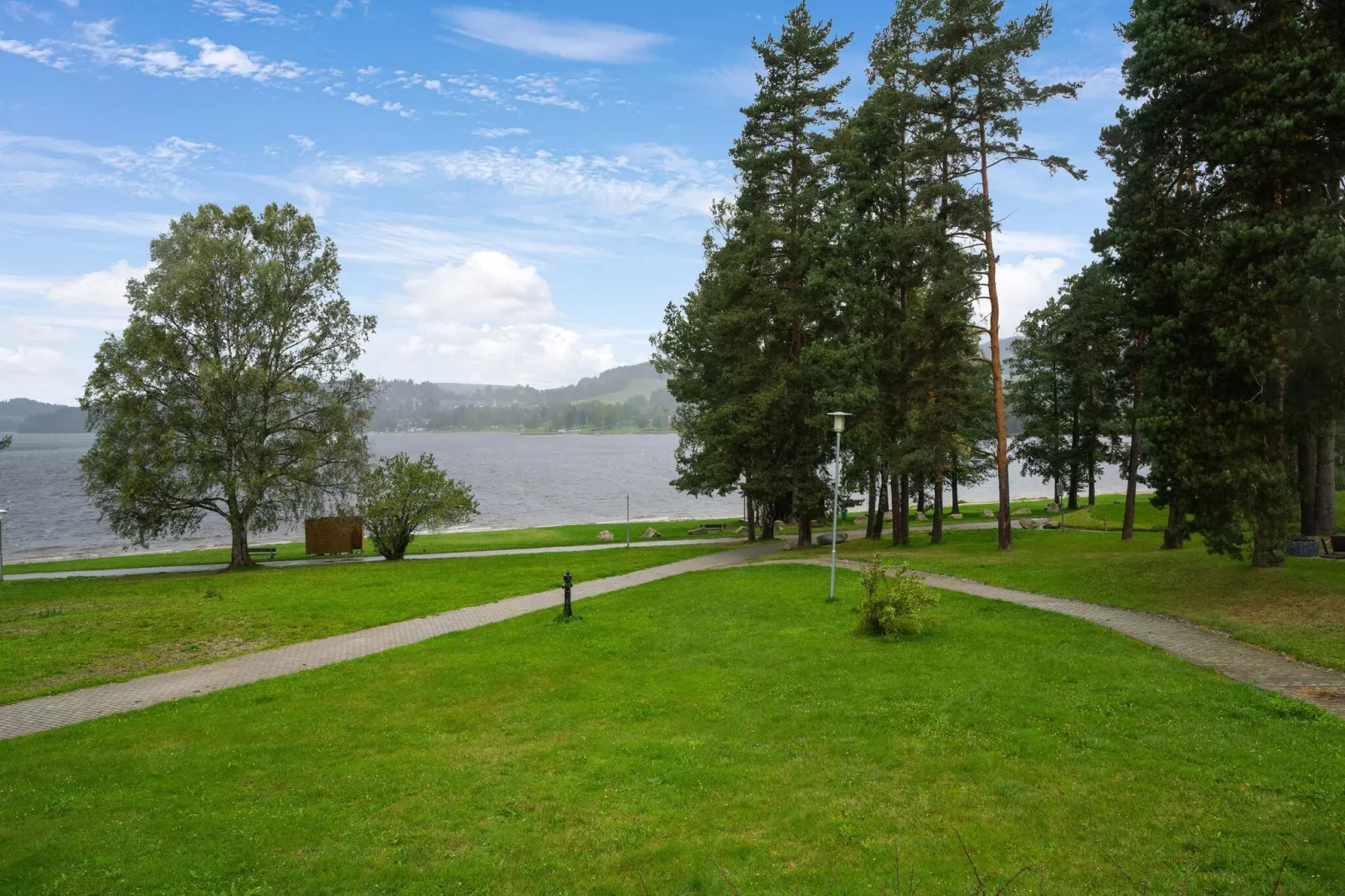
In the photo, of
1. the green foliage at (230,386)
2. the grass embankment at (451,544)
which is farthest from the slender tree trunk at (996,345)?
the green foliage at (230,386)

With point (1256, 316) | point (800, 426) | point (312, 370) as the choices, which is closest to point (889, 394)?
point (800, 426)

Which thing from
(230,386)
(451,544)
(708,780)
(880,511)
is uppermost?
(230,386)

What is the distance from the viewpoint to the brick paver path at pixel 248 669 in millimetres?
12211

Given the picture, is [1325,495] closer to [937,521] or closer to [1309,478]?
[1309,478]

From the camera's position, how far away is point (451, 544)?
1694 inches

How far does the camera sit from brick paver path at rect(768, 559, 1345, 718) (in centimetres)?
1079

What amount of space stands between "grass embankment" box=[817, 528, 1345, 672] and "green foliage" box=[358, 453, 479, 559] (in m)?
17.1

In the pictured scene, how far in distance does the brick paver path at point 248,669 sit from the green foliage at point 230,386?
610 inches

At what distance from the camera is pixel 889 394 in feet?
99.0

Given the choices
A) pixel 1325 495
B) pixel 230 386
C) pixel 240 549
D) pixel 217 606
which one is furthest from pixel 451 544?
pixel 1325 495

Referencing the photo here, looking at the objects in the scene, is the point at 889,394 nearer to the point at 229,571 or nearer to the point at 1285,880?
the point at 1285,880

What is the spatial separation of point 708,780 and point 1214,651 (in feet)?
32.0

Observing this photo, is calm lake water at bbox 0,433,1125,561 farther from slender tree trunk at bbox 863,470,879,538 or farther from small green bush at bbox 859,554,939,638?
small green bush at bbox 859,554,939,638

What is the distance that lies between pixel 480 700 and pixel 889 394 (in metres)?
22.1
